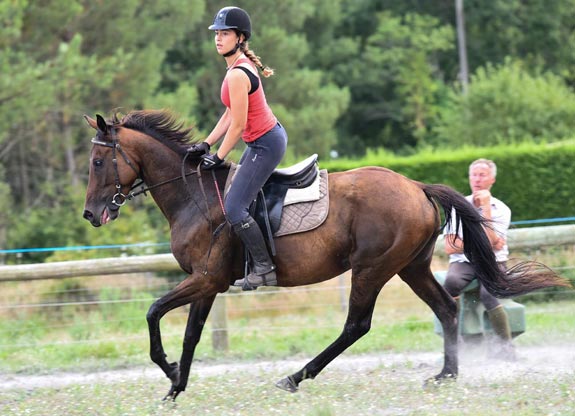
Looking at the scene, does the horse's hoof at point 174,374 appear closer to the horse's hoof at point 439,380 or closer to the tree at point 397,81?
the horse's hoof at point 439,380

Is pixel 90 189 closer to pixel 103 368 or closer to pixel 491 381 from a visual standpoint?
pixel 103 368

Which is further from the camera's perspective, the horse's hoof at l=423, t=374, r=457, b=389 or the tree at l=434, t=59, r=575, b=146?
the tree at l=434, t=59, r=575, b=146

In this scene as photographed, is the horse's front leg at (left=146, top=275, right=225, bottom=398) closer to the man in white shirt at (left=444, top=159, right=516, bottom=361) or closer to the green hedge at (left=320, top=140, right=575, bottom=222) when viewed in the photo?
the man in white shirt at (left=444, top=159, right=516, bottom=361)

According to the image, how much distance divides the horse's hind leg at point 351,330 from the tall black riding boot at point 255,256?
0.69 metres

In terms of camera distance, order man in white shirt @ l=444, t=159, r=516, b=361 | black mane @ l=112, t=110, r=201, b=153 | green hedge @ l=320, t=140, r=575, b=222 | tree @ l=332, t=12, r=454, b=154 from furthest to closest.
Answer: tree @ l=332, t=12, r=454, b=154
green hedge @ l=320, t=140, r=575, b=222
man in white shirt @ l=444, t=159, r=516, b=361
black mane @ l=112, t=110, r=201, b=153

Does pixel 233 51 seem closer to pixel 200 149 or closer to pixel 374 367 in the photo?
pixel 200 149

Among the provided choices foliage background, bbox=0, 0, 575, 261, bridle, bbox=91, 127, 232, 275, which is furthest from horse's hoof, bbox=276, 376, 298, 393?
foliage background, bbox=0, 0, 575, 261

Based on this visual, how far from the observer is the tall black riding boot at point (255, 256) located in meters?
7.08

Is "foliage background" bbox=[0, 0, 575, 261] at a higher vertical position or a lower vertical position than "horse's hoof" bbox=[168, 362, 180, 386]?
higher

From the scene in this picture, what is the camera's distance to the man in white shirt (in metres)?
8.68

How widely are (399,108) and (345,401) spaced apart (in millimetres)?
35909

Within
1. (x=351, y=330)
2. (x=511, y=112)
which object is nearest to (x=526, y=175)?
(x=511, y=112)

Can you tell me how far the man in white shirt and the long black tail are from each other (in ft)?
2.47

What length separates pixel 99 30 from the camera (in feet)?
71.8
